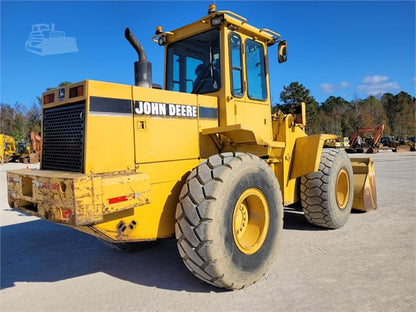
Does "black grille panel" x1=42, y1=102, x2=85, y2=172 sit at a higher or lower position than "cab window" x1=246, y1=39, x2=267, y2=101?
lower

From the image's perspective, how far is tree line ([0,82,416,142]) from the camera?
4791cm

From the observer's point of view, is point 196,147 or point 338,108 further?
point 338,108

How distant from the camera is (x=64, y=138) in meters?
3.44

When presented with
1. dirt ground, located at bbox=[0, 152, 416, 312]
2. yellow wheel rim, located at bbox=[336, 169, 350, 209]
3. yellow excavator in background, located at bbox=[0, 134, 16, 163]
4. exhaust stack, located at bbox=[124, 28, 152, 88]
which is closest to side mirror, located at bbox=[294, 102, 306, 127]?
yellow wheel rim, located at bbox=[336, 169, 350, 209]

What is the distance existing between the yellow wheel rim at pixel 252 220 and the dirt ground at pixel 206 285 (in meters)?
0.45

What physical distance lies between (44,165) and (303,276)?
3.20 m

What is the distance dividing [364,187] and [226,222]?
449 centimetres

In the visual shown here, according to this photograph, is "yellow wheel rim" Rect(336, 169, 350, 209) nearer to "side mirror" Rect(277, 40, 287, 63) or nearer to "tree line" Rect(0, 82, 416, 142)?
"side mirror" Rect(277, 40, 287, 63)

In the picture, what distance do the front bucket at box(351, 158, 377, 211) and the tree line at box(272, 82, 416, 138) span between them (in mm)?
36580

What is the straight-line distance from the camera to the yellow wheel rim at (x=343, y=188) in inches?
237

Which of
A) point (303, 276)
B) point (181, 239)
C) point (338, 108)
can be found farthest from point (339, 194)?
point (338, 108)

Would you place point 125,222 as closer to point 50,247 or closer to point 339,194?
point 50,247

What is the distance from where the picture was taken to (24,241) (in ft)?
18.3

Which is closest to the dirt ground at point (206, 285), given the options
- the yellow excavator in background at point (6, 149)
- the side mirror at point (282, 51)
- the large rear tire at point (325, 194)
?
the large rear tire at point (325, 194)
